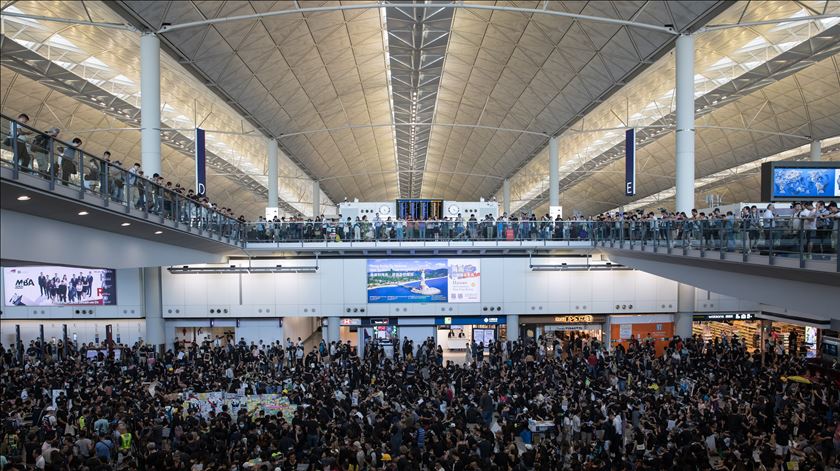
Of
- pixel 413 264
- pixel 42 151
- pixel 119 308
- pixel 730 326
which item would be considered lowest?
pixel 730 326

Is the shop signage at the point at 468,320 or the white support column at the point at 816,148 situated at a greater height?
the white support column at the point at 816,148

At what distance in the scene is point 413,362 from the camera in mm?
21562

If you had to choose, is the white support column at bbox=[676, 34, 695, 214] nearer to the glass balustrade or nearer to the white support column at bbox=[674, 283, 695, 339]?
the glass balustrade

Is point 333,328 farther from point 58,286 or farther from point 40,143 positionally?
point 40,143

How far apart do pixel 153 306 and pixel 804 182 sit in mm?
27130

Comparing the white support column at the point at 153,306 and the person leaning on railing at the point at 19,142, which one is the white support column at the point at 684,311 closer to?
the white support column at the point at 153,306

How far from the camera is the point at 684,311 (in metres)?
28.1

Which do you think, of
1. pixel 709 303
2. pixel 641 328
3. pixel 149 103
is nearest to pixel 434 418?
pixel 149 103

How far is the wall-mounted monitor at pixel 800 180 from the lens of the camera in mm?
17141

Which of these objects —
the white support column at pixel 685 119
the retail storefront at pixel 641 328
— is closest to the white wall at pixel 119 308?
the retail storefront at pixel 641 328

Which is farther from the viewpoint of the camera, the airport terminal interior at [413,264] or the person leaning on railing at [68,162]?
the airport terminal interior at [413,264]

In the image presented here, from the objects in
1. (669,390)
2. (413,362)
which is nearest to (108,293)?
(413,362)

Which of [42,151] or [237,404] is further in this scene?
[237,404]

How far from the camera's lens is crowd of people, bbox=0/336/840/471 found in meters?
11.1
